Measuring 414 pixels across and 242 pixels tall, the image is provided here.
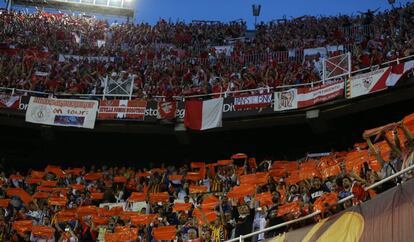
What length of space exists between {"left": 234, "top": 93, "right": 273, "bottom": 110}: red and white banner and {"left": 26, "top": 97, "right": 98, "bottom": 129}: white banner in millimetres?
4886

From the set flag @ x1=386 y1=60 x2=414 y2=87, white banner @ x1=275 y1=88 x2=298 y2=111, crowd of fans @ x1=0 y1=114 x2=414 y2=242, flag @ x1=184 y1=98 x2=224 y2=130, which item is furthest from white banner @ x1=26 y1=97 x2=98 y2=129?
flag @ x1=386 y1=60 x2=414 y2=87

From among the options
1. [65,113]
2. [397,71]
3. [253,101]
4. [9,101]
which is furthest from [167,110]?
[397,71]

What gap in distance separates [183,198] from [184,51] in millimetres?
10479

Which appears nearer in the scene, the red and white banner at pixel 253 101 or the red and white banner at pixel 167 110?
the red and white banner at pixel 253 101

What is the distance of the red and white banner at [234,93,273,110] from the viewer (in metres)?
19.6

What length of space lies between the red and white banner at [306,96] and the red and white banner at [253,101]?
0.98 ft

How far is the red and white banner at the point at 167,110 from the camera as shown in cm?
2062

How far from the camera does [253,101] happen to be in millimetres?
19844

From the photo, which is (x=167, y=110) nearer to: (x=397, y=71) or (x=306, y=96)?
(x=306, y=96)

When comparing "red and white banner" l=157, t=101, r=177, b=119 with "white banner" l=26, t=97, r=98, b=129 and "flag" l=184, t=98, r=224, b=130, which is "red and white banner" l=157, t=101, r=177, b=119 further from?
"white banner" l=26, t=97, r=98, b=129

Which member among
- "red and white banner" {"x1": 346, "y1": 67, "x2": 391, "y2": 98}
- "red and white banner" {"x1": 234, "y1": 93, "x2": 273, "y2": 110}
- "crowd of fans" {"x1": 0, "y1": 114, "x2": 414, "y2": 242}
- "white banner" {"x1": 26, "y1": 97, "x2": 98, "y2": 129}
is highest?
"red and white banner" {"x1": 346, "y1": 67, "x2": 391, "y2": 98}

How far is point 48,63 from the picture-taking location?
2480 cm

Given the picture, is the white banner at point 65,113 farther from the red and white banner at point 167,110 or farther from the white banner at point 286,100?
the white banner at point 286,100

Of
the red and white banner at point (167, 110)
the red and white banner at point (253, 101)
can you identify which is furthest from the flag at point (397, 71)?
the red and white banner at point (167, 110)
